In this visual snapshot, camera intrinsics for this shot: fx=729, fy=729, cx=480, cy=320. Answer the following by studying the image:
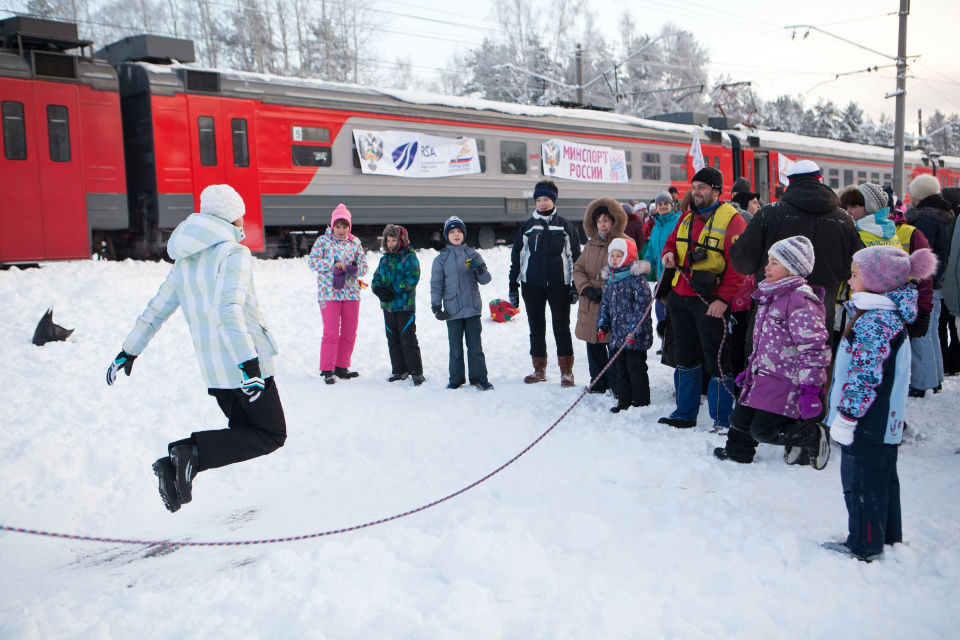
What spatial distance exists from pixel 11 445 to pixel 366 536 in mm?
3525

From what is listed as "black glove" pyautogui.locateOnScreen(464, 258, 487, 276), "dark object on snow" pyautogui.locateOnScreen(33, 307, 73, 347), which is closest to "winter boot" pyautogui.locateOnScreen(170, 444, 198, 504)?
"black glove" pyautogui.locateOnScreen(464, 258, 487, 276)

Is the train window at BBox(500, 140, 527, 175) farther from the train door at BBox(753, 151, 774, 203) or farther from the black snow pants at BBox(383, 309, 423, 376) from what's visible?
the train door at BBox(753, 151, 774, 203)

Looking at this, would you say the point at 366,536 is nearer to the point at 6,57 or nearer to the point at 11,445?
the point at 11,445

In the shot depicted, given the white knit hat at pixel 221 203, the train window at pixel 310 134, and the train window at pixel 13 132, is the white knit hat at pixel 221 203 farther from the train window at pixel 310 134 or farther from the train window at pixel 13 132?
the train window at pixel 310 134

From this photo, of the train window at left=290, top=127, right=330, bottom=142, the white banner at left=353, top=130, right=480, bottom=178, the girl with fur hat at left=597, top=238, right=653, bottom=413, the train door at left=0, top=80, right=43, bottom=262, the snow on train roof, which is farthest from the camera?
the white banner at left=353, top=130, right=480, bottom=178

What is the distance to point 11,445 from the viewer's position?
5656 mm

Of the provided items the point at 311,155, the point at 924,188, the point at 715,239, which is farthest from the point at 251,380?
the point at 311,155

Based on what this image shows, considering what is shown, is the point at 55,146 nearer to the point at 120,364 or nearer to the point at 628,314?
the point at 120,364

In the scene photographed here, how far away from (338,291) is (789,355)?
4.80 meters

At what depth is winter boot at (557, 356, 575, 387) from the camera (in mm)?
7309

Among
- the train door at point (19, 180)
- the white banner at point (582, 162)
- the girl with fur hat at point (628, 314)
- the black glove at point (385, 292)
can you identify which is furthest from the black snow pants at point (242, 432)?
the white banner at point (582, 162)

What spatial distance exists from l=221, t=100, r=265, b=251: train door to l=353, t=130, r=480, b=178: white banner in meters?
2.08

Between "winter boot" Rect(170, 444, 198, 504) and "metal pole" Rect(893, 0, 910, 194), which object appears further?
"metal pole" Rect(893, 0, 910, 194)

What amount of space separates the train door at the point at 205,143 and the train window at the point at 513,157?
6.25 meters
